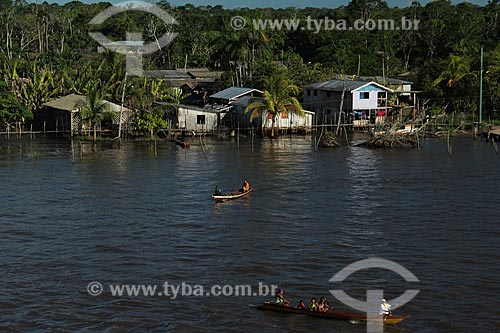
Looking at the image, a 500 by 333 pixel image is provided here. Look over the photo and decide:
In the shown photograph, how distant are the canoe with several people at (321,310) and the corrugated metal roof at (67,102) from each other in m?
32.3

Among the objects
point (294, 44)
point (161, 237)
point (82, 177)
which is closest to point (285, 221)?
point (161, 237)

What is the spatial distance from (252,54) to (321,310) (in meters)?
44.0

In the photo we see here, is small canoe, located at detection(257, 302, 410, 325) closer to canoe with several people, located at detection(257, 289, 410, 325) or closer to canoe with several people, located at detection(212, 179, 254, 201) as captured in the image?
canoe with several people, located at detection(257, 289, 410, 325)

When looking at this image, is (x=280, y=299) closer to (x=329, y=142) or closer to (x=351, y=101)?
(x=329, y=142)

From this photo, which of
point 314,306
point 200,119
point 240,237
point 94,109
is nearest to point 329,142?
point 200,119

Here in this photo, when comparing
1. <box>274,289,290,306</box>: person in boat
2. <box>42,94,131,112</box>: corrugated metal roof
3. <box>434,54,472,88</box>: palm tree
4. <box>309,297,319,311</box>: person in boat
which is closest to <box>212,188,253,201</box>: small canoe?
<box>274,289,290,306</box>: person in boat

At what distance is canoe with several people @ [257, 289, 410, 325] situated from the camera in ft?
52.5

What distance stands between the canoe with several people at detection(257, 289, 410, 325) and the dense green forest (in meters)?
30.2

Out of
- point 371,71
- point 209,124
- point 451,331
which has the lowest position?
point 451,331

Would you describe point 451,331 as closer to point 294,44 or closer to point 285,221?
point 285,221

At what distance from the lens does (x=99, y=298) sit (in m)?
17.9

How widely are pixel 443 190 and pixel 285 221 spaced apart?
26.4 ft

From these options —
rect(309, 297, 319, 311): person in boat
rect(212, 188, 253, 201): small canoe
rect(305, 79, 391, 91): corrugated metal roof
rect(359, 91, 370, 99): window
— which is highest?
rect(305, 79, 391, 91): corrugated metal roof

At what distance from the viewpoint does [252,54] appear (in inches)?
2307
